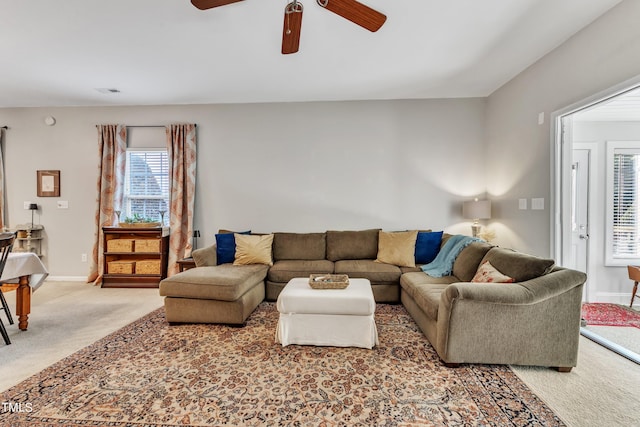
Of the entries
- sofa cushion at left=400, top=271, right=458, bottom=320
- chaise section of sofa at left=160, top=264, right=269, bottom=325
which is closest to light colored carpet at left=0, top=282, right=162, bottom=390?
chaise section of sofa at left=160, top=264, right=269, bottom=325

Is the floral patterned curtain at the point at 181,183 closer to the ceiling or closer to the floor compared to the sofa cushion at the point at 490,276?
closer to the ceiling

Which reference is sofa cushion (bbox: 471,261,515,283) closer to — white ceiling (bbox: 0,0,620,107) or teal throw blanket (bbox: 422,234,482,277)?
teal throw blanket (bbox: 422,234,482,277)

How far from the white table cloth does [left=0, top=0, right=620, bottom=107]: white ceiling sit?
204 cm

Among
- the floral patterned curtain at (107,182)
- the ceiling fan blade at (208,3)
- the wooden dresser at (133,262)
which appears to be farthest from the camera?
the floral patterned curtain at (107,182)

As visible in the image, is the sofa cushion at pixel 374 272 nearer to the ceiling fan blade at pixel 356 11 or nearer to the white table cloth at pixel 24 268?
the ceiling fan blade at pixel 356 11

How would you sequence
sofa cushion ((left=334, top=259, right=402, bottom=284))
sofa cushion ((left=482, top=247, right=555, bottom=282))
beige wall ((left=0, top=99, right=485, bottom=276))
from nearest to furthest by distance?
sofa cushion ((left=482, top=247, right=555, bottom=282))
sofa cushion ((left=334, top=259, right=402, bottom=284))
beige wall ((left=0, top=99, right=485, bottom=276))

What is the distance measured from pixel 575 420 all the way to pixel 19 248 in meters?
6.78

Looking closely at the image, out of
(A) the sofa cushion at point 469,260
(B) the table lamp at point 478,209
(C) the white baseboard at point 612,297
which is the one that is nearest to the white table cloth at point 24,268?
(A) the sofa cushion at point 469,260

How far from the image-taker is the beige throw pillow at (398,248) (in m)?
3.75

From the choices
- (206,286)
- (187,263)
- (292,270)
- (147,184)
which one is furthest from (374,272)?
(147,184)

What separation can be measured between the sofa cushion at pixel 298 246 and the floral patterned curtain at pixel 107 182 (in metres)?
2.68

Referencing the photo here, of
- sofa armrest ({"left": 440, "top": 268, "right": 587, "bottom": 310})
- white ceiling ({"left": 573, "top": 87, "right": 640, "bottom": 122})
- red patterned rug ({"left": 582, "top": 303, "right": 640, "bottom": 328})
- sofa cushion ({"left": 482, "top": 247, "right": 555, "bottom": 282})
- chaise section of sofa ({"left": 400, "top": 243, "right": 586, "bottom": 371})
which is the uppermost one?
white ceiling ({"left": 573, "top": 87, "right": 640, "bottom": 122})

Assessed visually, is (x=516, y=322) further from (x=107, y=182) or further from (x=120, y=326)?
(x=107, y=182)

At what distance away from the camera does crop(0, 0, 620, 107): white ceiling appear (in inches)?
95.7
